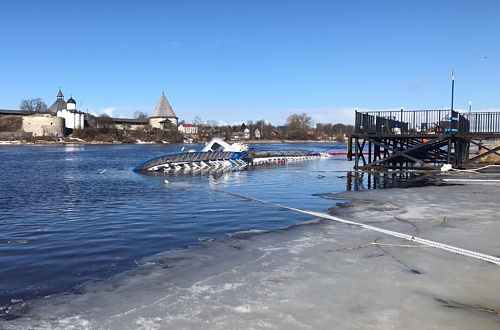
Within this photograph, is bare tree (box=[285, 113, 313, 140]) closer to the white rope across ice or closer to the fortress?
the fortress

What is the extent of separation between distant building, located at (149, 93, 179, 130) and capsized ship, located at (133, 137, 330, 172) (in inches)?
5452

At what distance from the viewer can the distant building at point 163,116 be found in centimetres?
18138

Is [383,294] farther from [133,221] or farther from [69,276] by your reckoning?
[133,221]

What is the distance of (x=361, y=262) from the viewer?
703 centimetres

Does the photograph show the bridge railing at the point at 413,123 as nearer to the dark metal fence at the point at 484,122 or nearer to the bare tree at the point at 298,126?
the dark metal fence at the point at 484,122

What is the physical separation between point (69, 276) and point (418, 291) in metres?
5.43

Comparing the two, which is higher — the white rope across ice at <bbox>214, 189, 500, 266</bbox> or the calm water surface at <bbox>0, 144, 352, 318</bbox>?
the white rope across ice at <bbox>214, 189, 500, 266</bbox>

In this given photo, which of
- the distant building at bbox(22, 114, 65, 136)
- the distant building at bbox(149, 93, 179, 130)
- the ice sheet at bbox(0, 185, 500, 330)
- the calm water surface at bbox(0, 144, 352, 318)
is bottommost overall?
the calm water surface at bbox(0, 144, 352, 318)

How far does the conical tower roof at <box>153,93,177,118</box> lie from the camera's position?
607ft

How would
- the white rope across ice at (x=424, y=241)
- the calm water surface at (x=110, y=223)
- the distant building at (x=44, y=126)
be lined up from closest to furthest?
the white rope across ice at (x=424, y=241) → the calm water surface at (x=110, y=223) → the distant building at (x=44, y=126)

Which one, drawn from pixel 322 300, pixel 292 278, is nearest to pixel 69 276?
pixel 292 278

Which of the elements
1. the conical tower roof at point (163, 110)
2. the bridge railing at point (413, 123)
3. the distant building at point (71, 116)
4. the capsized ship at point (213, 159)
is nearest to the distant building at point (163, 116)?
the conical tower roof at point (163, 110)

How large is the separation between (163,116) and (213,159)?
152094 millimetres

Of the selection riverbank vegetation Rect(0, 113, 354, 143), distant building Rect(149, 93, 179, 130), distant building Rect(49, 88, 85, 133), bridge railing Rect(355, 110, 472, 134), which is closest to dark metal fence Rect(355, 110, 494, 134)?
bridge railing Rect(355, 110, 472, 134)
